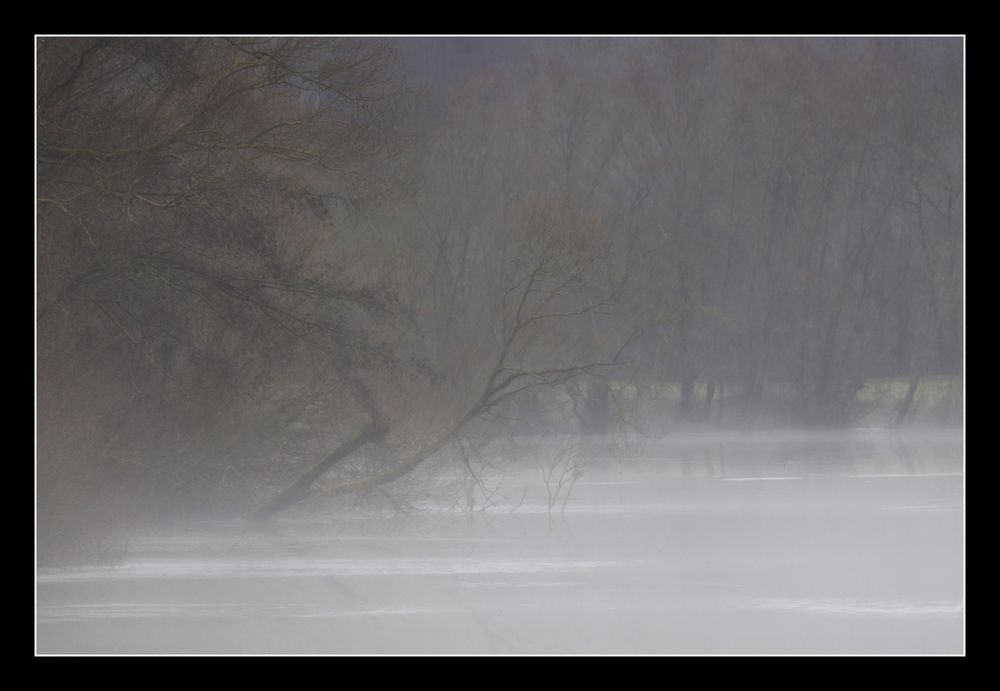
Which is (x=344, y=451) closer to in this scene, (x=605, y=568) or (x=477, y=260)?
(x=477, y=260)

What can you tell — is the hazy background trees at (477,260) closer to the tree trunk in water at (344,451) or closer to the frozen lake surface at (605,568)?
the tree trunk in water at (344,451)

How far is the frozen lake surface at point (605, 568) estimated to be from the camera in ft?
26.7

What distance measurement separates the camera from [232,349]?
8430 mm

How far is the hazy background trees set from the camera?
834 cm

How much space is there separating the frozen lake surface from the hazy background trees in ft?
0.67

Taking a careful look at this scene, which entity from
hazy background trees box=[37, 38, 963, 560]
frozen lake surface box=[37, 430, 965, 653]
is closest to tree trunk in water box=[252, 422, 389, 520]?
hazy background trees box=[37, 38, 963, 560]

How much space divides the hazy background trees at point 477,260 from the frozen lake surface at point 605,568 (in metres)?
0.20

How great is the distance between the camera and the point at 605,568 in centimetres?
829

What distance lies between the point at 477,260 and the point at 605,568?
57.8 inches

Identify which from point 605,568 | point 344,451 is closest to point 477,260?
point 344,451

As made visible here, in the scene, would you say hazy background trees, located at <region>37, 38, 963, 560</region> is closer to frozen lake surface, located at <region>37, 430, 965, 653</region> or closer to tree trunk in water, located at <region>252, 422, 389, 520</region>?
tree trunk in water, located at <region>252, 422, 389, 520</region>

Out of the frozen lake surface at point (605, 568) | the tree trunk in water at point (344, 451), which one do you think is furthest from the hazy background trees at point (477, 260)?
the frozen lake surface at point (605, 568)

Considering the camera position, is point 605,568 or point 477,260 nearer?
point 605,568

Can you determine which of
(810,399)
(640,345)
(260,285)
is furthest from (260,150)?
(810,399)
